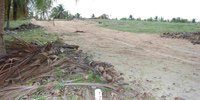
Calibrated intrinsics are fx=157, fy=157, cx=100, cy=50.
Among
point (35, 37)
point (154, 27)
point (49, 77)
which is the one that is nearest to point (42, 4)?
point (49, 77)

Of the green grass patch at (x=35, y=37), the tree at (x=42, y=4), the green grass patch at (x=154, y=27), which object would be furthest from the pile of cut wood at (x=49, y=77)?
the green grass patch at (x=154, y=27)

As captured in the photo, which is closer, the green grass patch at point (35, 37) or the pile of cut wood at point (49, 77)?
the pile of cut wood at point (49, 77)

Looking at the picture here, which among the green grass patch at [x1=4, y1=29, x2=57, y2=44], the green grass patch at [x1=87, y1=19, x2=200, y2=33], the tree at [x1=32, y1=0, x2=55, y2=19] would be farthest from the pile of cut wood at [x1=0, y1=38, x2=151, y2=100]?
the green grass patch at [x1=87, y1=19, x2=200, y2=33]

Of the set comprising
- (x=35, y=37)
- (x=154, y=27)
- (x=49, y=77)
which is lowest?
(x=49, y=77)

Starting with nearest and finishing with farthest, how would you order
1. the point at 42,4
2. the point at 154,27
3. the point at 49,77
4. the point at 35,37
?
the point at 49,77
the point at 42,4
the point at 35,37
the point at 154,27

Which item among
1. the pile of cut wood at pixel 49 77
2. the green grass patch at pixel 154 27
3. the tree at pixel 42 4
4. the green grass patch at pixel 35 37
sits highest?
the tree at pixel 42 4

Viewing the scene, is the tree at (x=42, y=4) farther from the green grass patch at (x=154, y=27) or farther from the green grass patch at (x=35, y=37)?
the green grass patch at (x=154, y=27)

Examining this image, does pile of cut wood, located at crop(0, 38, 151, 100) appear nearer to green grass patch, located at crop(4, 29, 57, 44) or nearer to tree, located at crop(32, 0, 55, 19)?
tree, located at crop(32, 0, 55, 19)

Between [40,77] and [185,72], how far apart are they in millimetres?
3936

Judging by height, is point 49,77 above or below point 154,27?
below

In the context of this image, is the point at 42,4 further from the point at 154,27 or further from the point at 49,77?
the point at 154,27

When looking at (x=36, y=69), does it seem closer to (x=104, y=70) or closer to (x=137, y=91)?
(x=104, y=70)

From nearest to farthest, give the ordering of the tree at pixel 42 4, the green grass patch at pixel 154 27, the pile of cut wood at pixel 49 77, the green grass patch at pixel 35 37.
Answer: the pile of cut wood at pixel 49 77 → the tree at pixel 42 4 → the green grass patch at pixel 35 37 → the green grass patch at pixel 154 27

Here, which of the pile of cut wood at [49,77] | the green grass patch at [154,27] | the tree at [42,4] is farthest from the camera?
the green grass patch at [154,27]
